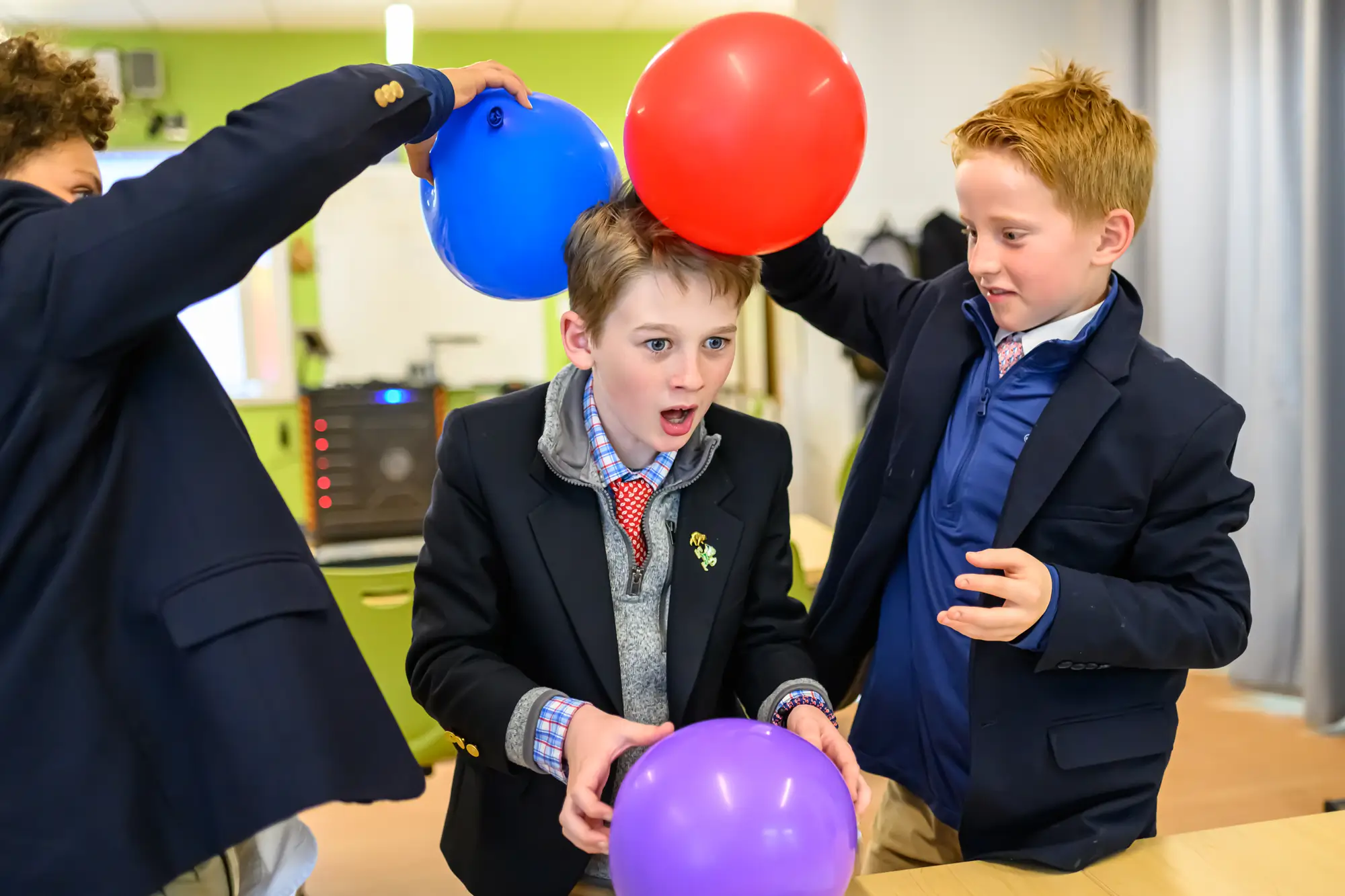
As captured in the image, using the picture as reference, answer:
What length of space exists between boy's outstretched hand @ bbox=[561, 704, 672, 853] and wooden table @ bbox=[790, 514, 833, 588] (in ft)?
6.15

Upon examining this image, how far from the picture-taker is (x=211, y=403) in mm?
886

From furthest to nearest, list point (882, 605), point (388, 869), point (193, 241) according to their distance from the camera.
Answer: point (388, 869)
point (882, 605)
point (193, 241)

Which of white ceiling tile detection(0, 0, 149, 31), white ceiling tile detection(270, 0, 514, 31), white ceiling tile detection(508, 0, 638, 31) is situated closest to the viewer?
white ceiling tile detection(0, 0, 149, 31)

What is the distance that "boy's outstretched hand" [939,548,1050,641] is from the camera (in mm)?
1043

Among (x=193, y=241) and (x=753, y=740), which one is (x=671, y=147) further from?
(x=753, y=740)

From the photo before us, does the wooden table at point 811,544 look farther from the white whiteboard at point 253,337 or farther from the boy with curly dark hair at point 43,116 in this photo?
the white whiteboard at point 253,337

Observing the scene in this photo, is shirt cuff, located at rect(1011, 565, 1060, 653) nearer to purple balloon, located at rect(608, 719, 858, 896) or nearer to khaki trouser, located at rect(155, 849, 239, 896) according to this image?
purple balloon, located at rect(608, 719, 858, 896)

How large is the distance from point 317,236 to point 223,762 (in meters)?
5.86

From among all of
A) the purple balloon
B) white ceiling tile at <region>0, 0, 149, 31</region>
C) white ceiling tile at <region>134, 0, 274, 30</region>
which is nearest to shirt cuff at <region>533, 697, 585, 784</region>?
the purple balloon

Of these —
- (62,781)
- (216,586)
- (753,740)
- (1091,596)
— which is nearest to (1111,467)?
(1091,596)

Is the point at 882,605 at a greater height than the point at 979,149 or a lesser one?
lesser

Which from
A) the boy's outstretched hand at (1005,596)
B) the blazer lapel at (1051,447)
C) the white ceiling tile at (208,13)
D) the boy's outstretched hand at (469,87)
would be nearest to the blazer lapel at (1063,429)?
the blazer lapel at (1051,447)

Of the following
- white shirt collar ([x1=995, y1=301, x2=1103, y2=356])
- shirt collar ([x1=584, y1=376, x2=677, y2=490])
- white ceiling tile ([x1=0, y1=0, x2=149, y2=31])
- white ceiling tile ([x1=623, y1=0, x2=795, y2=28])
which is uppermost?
white ceiling tile ([x1=623, y1=0, x2=795, y2=28])

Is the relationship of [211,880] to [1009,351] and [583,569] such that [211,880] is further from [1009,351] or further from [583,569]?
[1009,351]
